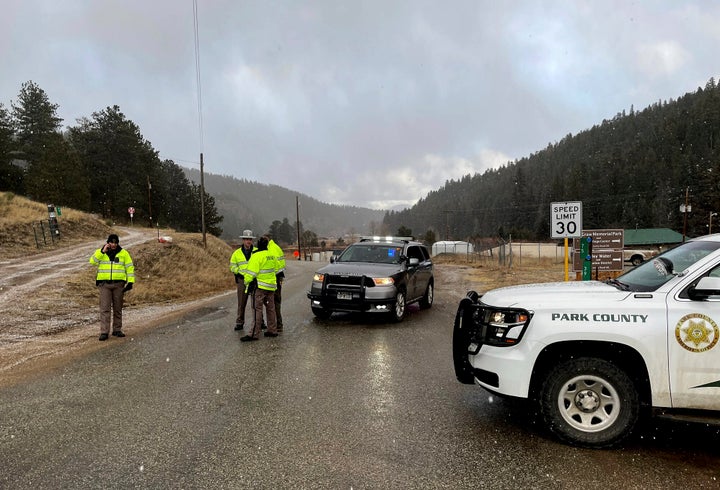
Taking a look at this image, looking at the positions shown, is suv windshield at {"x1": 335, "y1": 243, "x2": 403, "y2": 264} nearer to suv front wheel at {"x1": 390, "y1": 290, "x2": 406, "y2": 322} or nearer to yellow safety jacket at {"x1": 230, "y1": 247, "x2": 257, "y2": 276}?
suv front wheel at {"x1": 390, "y1": 290, "x2": 406, "y2": 322}

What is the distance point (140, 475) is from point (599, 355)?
12.3 feet

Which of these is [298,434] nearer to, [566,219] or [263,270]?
[263,270]

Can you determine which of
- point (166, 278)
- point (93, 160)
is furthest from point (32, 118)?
point (166, 278)

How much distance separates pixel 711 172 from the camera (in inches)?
2682

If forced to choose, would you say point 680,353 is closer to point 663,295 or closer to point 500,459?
point 663,295

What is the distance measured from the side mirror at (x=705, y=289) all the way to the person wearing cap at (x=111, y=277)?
8541mm

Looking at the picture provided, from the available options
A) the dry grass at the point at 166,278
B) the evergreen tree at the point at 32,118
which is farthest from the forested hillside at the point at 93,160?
the dry grass at the point at 166,278

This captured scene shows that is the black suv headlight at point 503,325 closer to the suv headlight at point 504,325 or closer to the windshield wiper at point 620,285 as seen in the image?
the suv headlight at point 504,325

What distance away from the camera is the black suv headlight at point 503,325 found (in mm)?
3869

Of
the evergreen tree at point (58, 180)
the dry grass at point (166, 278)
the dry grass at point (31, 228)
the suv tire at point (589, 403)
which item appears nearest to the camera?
the suv tire at point (589, 403)

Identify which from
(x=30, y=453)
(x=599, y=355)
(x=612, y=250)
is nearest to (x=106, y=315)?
(x=30, y=453)

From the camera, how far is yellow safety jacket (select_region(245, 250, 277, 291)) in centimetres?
820

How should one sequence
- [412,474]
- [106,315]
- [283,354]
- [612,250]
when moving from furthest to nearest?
[612,250] → [106,315] → [283,354] → [412,474]

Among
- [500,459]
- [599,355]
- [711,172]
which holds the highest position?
[711,172]
